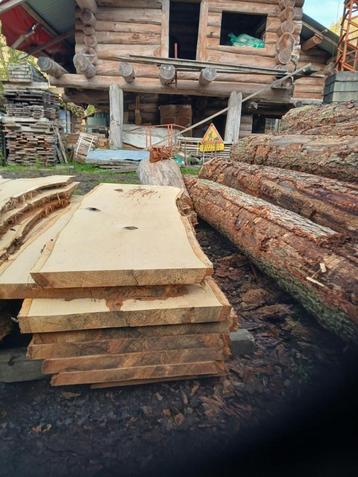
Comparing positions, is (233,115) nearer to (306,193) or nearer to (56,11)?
(56,11)

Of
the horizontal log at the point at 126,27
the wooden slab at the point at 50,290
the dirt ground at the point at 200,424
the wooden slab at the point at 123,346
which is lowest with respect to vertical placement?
the dirt ground at the point at 200,424

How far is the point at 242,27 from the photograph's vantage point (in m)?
11.9

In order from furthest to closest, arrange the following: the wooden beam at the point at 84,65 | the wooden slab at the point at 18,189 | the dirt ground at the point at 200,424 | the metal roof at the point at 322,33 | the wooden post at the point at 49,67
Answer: the metal roof at the point at 322,33, the wooden beam at the point at 84,65, the wooden post at the point at 49,67, the wooden slab at the point at 18,189, the dirt ground at the point at 200,424

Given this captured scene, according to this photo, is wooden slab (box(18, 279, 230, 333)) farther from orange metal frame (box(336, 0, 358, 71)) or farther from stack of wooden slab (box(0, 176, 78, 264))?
orange metal frame (box(336, 0, 358, 71))

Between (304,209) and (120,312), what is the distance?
196 cm

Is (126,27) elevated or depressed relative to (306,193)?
elevated

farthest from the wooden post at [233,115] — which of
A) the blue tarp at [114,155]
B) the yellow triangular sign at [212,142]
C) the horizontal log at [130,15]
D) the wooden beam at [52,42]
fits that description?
the wooden beam at [52,42]

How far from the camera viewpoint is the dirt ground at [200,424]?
130 cm

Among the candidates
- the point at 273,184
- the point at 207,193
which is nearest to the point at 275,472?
the point at 273,184

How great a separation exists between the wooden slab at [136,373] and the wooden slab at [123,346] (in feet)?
0.32

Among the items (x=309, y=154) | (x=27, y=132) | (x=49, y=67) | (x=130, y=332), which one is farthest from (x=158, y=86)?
(x=130, y=332)

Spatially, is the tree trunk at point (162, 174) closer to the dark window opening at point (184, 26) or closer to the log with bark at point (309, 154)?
the log with bark at point (309, 154)

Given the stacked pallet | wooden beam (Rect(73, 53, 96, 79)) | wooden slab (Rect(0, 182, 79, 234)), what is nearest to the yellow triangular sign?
wooden beam (Rect(73, 53, 96, 79))

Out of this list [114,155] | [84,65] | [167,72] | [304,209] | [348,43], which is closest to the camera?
[304,209]
